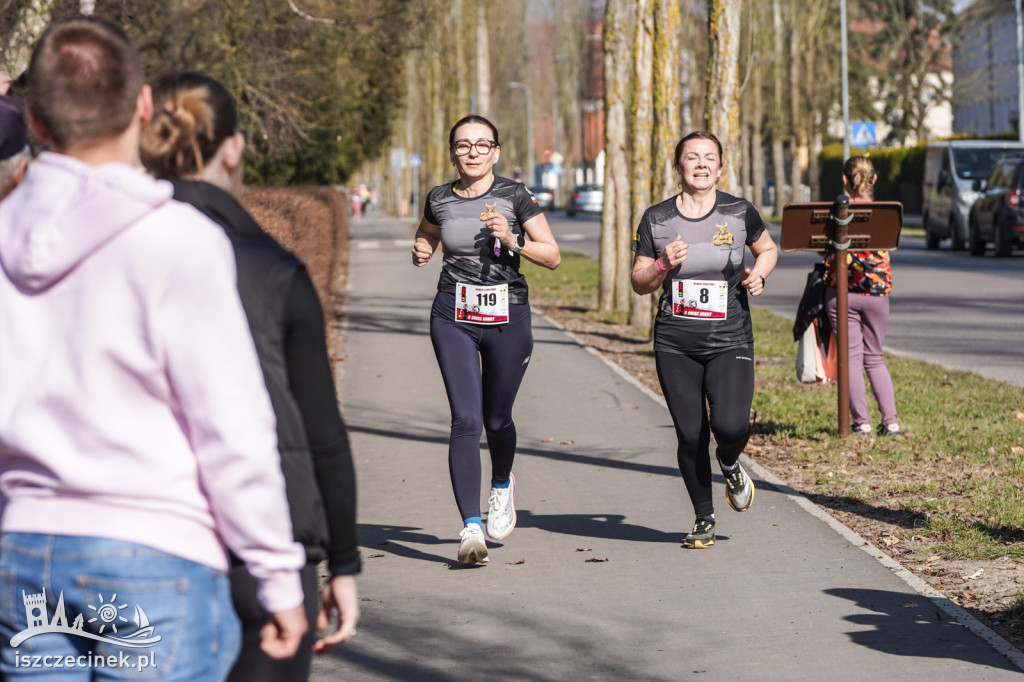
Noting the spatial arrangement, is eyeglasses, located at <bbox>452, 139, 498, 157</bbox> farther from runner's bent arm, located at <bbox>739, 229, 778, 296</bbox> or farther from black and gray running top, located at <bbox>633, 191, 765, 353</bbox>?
runner's bent arm, located at <bbox>739, 229, 778, 296</bbox>

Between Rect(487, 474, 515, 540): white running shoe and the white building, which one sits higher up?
the white building

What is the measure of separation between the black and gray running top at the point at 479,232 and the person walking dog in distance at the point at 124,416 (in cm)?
432

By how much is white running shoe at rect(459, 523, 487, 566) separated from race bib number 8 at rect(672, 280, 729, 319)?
1356 millimetres

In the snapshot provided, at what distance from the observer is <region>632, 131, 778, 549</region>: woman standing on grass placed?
22.5ft

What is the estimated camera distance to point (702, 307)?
6863 mm

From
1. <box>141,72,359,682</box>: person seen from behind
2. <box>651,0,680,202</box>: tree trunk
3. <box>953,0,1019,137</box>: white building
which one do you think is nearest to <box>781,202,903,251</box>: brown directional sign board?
<box>651,0,680,202</box>: tree trunk

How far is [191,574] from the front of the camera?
2.41 metres

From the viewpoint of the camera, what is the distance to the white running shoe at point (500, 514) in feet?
22.8

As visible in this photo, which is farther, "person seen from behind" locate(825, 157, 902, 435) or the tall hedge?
the tall hedge

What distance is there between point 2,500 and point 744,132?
55585mm

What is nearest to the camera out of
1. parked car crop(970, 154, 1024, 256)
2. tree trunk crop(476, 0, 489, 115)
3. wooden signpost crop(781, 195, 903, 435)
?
wooden signpost crop(781, 195, 903, 435)

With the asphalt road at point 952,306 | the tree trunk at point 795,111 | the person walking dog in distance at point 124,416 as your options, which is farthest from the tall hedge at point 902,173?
the person walking dog in distance at point 124,416

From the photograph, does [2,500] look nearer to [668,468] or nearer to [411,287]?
[668,468]

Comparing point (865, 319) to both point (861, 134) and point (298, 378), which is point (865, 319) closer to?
point (298, 378)
